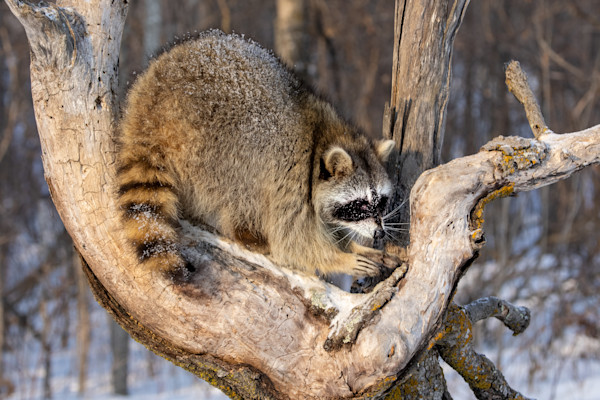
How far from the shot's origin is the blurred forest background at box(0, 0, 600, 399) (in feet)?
→ 25.3

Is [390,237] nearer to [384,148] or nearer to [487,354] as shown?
[384,148]

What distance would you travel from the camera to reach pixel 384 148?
3270mm

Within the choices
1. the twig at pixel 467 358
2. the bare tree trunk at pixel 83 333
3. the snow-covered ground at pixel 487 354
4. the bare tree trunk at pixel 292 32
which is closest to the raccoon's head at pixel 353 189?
the twig at pixel 467 358

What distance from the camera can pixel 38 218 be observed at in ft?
33.8

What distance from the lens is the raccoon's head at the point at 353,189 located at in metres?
3.27

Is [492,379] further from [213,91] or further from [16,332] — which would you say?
[16,332]

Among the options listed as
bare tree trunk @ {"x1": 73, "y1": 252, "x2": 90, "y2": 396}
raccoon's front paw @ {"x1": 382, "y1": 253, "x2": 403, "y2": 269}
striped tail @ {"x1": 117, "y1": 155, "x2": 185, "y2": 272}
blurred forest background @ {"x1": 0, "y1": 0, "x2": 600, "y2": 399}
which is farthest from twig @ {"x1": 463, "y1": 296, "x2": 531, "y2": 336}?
bare tree trunk @ {"x1": 73, "y1": 252, "x2": 90, "y2": 396}

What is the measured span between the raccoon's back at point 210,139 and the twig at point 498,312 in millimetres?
1185

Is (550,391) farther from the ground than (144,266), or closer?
closer

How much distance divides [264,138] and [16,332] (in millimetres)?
7622

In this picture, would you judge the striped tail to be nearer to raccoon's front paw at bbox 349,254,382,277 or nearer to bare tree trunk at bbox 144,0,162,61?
raccoon's front paw at bbox 349,254,382,277

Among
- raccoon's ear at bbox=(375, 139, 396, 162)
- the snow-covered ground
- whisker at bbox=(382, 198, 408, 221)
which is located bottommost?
the snow-covered ground

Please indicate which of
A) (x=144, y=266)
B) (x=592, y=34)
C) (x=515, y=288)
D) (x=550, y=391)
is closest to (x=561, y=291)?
(x=515, y=288)

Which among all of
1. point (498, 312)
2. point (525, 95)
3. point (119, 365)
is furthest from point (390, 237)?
point (119, 365)
